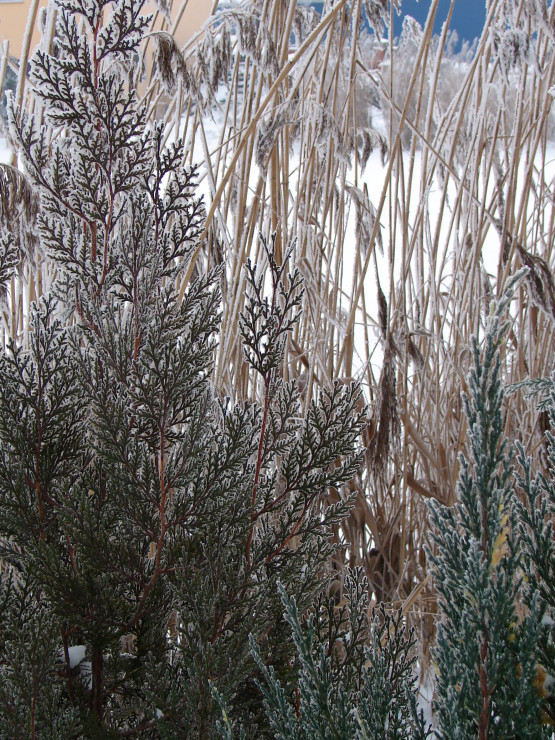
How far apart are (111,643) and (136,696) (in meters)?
0.05

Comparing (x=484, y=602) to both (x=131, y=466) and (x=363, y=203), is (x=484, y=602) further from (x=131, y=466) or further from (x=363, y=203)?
(x=363, y=203)

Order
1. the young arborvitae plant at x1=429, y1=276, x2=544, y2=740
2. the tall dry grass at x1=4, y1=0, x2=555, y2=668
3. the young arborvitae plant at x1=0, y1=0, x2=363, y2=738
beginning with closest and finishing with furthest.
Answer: the young arborvitae plant at x1=429, y1=276, x2=544, y2=740 < the young arborvitae plant at x1=0, y1=0, x2=363, y2=738 < the tall dry grass at x1=4, y1=0, x2=555, y2=668

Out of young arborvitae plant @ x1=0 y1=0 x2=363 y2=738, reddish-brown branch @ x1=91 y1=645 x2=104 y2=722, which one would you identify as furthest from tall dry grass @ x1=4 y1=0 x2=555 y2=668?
reddish-brown branch @ x1=91 y1=645 x2=104 y2=722

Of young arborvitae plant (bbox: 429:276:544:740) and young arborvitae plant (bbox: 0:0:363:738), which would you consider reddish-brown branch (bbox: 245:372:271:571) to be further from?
young arborvitae plant (bbox: 429:276:544:740)

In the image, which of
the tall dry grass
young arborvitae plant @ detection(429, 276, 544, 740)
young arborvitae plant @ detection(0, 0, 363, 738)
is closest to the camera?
young arborvitae plant @ detection(429, 276, 544, 740)

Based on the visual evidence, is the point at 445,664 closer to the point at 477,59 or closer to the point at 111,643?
the point at 111,643

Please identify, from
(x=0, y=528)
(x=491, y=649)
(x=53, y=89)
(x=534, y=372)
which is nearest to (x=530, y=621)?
(x=491, y=649)

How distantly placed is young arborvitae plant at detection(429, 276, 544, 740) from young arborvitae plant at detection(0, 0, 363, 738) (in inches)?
5.5

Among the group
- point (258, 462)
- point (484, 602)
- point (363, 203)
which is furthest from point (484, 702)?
point (363, 203)

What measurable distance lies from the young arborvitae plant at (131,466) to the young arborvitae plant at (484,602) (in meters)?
0.14

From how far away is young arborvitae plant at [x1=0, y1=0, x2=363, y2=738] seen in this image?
0.42 m

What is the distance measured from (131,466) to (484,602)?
233mm

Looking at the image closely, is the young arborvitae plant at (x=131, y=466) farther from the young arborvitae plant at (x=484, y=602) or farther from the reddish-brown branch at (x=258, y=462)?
the young arborvitae plant at (x=484, y=602)

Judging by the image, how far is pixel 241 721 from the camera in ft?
1.41
